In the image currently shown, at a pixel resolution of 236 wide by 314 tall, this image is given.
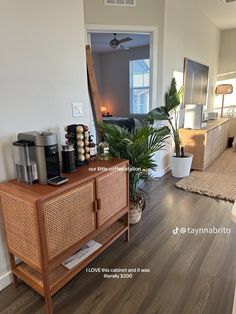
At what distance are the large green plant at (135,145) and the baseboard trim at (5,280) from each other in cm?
125

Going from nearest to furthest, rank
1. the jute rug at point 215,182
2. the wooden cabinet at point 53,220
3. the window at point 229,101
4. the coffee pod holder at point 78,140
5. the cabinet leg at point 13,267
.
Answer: the wooden cabinet at point 53,220 → the cabinet leg at point 13,267 → the coffee pod holder at point 78,140 → the jute rug at point 215,182 → the window at point 229,101

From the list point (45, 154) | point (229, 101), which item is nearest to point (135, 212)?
point (45, 154)

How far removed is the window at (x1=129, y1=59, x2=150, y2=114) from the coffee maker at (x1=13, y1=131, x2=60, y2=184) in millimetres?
5897

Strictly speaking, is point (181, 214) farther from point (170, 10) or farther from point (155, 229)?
point (170, 10)

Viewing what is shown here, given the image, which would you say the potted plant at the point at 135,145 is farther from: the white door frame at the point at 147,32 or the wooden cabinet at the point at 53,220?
the white door frame at the point at 147,32

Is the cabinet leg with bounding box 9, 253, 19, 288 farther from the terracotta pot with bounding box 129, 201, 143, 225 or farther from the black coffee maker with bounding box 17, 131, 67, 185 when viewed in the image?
the terracotta pot with bounding box 129, 201, 143, 225

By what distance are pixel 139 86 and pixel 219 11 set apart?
3.13 metres

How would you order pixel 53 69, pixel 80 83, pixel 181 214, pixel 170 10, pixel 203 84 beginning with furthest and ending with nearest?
pixel 203 84
pixel 170 10
pixel 181 214
pixel 80 83
pixel 53 69

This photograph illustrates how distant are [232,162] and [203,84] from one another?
188 centimetres

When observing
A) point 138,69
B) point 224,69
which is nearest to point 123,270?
point 224,69

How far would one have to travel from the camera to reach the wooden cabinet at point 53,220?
50.3 inches

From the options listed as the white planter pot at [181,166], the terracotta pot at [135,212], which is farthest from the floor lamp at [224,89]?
the terracotta pot at [135,212]

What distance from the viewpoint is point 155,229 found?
231 cm

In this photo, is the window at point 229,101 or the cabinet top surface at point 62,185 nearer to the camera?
the cabinet top surface at point 62,185
